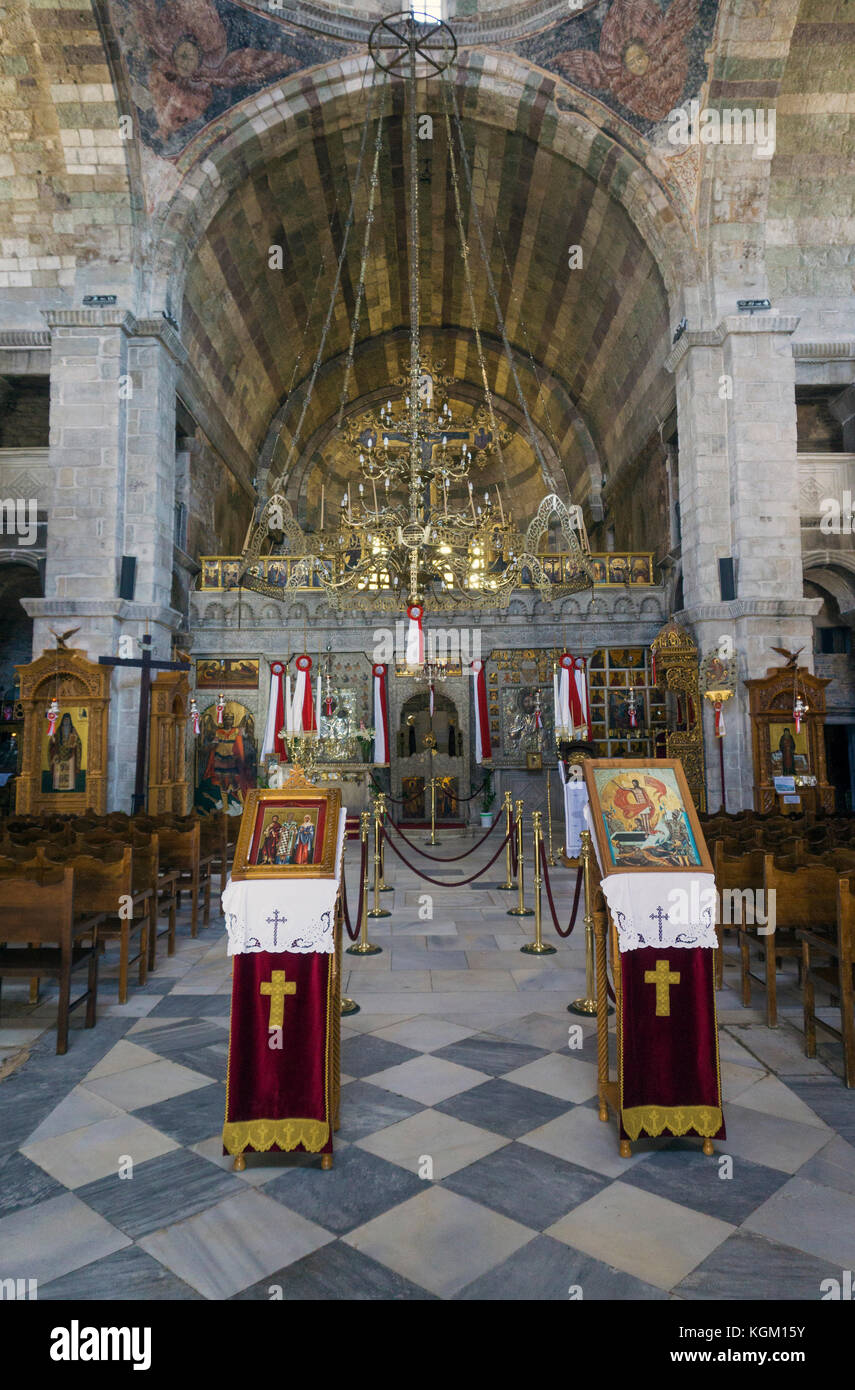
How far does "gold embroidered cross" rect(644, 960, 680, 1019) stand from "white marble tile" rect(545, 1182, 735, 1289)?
675 mm

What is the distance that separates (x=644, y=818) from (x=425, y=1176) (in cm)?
172

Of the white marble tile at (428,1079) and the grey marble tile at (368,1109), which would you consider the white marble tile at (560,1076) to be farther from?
the grey marble tile at (368,1109)

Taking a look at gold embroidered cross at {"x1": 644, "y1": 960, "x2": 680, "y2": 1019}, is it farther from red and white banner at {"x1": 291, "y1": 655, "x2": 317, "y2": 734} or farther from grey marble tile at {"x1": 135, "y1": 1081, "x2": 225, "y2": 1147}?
red and white banner at {"x1": 291, "y1": 655, "x2": 317, "y2": 734}

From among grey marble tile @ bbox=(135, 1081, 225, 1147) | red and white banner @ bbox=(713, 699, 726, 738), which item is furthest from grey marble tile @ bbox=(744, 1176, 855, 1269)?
red and white banner @ bbox=(713, 699, 726, 738)

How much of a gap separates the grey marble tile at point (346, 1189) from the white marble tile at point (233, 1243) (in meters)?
0.06

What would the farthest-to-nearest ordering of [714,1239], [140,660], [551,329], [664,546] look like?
[551,329]
[664,546]
[140,660]
[714,1239]

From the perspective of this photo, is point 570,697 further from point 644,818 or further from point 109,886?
point 644,818

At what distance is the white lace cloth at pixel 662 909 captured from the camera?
10.4 feet

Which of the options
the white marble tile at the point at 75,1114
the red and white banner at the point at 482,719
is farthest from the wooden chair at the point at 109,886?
the red and white banner at the point at 482,719

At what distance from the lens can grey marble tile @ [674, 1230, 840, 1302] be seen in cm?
226

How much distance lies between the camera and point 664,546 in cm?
1525

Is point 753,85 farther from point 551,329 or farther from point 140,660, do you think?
point 140,660
